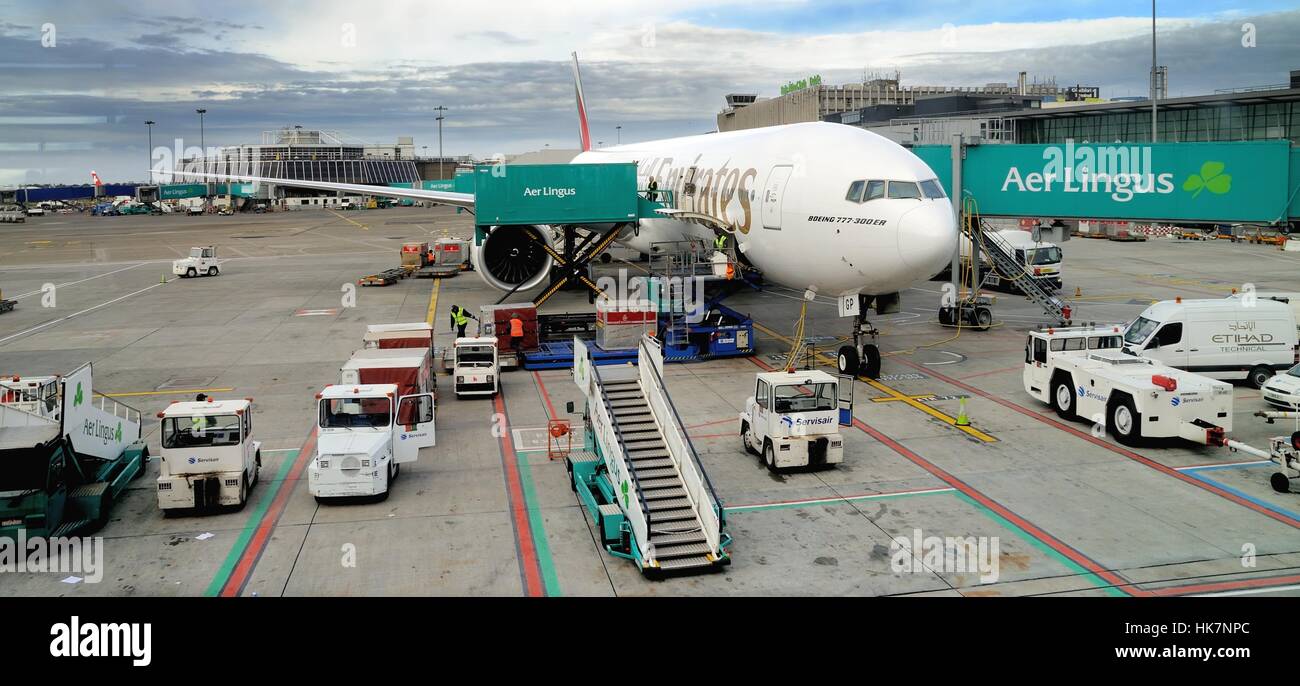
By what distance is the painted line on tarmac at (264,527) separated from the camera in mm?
14180

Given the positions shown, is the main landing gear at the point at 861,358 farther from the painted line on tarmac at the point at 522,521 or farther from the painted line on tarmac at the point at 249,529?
the painted line on tarmac at the point at 249,529

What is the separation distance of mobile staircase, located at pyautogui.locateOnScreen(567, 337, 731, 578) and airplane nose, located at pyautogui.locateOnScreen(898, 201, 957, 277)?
7875 millimetres

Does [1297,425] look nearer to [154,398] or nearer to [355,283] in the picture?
[154,398]

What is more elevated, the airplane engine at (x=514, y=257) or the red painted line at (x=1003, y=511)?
the airplane engine at (x=514, y=257)

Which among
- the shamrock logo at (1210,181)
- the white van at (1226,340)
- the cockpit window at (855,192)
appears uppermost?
the shamrock logo at (1210,181)

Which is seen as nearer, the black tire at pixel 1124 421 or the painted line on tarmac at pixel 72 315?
the black tire at pixel 1124 421

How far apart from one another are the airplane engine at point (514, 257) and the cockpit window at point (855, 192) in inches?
635

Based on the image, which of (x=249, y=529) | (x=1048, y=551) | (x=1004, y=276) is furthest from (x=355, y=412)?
(x=1004, y=276)

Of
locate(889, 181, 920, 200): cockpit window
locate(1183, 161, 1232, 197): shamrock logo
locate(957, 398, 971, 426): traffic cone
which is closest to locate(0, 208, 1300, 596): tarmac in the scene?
locate(957, 398, 971, 426): traffic cone

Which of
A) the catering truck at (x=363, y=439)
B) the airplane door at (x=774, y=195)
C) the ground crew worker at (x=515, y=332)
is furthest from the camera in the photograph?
the ground crew worker at (x=515, y=332)

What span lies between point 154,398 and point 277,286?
1005 inches

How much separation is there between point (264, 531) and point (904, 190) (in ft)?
53.1

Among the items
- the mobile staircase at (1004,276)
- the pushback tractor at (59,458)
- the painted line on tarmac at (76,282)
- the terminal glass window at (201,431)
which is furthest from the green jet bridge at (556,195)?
the painted line on tarmac at (76,282)
